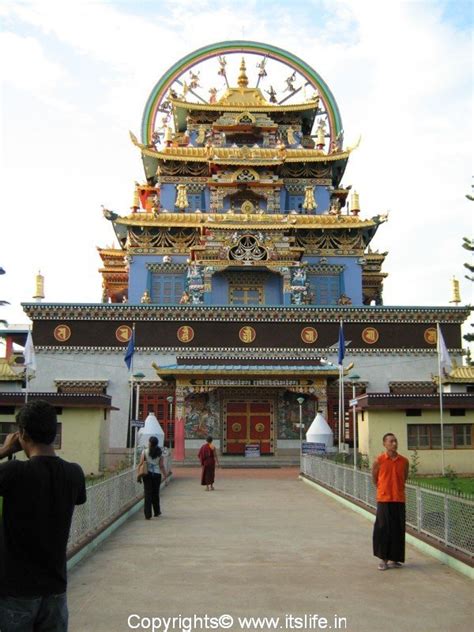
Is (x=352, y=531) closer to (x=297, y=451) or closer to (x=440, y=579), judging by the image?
(x=440, y=579)

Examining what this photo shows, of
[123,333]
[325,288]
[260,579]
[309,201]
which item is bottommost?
[260,579]

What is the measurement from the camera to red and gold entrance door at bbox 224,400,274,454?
35375 mm

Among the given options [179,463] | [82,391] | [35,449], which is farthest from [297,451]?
[35,449]

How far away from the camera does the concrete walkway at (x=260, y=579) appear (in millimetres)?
7688

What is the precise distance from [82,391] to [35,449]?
3265 cm

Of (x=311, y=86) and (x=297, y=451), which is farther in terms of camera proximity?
(x=311, y=86)

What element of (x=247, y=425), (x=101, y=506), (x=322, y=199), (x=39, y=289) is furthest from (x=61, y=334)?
(x=101, y=506)

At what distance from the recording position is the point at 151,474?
50.6 feet

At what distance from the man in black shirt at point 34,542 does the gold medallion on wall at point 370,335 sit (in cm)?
3432

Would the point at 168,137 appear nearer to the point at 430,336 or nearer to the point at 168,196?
the point at 168,196

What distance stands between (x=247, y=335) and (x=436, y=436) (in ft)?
44.2

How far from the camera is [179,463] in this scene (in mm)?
33250

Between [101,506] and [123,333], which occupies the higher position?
[123,333]

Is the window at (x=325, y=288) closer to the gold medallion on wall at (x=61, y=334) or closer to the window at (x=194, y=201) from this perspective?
the window at (x=194, y=201)
